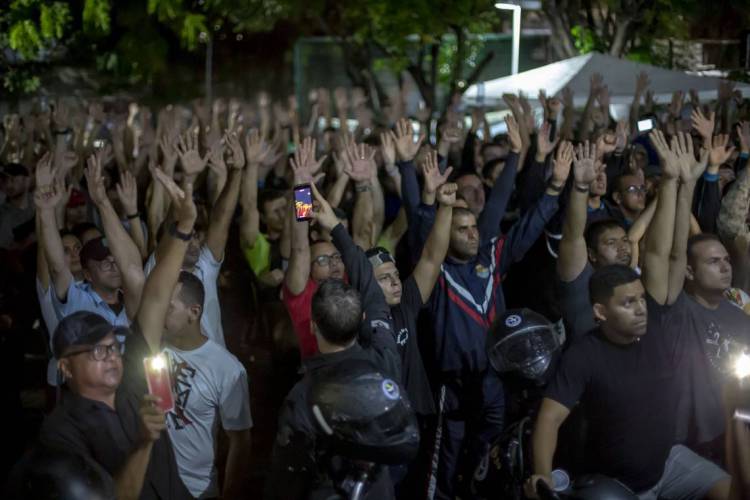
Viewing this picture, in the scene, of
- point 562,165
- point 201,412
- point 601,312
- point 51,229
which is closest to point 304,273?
point 201,412

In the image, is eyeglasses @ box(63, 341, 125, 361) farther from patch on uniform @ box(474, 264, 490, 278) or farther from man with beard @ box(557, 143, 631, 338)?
patch on uniform @ box(474, 264, 490, 278)

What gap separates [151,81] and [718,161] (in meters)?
20.2

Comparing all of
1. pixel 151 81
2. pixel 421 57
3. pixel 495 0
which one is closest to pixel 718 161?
pixel 495 0

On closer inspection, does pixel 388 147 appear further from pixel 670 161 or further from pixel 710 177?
pixel 670 161

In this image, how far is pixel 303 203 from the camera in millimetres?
5984

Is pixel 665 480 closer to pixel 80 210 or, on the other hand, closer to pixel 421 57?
pixel 80 210

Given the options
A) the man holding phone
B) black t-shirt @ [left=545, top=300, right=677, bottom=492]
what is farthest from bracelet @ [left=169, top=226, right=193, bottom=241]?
black t-shirt @ [left=545, top=300, right=677, bottom=492]

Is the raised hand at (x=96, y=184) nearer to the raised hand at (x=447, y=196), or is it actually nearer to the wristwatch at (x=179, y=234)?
the wristwatch at (x=179, y=234)

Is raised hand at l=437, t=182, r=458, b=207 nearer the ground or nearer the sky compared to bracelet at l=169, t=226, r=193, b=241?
nearer the ground

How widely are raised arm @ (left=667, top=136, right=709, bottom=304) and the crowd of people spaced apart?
0.05ft

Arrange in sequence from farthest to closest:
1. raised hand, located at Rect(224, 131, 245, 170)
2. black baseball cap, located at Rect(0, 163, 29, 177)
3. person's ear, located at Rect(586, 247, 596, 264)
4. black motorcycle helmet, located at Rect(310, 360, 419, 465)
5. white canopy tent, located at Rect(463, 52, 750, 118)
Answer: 1. white canopy tent, located at Rect(463, 52, 750, 118)
2. black baseball cap, located at Rect(0, 163, 29, 177)
3. raised hand, located at Rect(224, 131, 245, 170)
4. person's ear, located at Rect(586, 247, 596, 264)
5. black motorcycle helmet, located at Rect(310, 360, 419, 465)

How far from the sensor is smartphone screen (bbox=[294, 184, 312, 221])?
5.98 meters

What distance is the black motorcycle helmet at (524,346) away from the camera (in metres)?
5.28

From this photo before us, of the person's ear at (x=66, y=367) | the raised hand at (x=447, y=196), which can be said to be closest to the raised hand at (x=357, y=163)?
the raised hand at (x=447, y=196)
